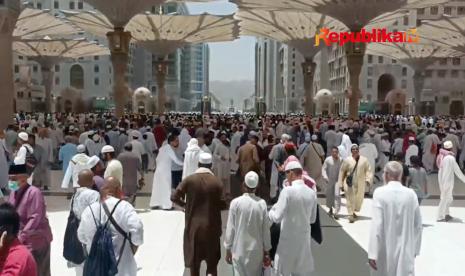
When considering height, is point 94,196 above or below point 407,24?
below

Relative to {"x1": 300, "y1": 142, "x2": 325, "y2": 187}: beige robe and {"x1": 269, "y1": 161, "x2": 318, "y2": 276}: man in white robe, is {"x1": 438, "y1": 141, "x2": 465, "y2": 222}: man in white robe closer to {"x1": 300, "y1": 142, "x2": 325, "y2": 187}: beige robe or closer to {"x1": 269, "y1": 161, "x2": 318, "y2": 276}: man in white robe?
{"x1": 300, "y1": 142, "x2": 325, "y2": 187}: beige robe

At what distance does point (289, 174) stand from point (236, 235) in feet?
2.69

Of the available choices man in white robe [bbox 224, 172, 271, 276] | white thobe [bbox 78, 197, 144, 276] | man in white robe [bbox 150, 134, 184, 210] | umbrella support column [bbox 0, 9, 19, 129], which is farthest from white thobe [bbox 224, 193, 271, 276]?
umbrella support column [bbox 0, 9, 19, 129]

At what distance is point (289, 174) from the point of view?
559 cm

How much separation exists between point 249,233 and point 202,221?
0.74 meters

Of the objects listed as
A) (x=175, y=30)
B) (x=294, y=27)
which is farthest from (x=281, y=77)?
(x=175, y=30)

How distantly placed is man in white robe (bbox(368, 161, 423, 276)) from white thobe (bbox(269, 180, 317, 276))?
0.64 m

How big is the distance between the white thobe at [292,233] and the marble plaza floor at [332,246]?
1.72 metres

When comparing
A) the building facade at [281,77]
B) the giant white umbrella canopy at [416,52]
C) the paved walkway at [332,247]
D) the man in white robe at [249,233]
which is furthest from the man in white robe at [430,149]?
the building facade at [281,77]

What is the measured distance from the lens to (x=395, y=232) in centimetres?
527

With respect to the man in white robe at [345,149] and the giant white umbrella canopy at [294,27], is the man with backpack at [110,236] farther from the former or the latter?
the giant white umbrella canopy at [294,27]

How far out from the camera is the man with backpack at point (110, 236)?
14.9 ft

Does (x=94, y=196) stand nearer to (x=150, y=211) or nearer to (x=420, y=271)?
(x=420, y=271)

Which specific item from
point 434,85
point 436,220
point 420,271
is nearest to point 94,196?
point 420,271
